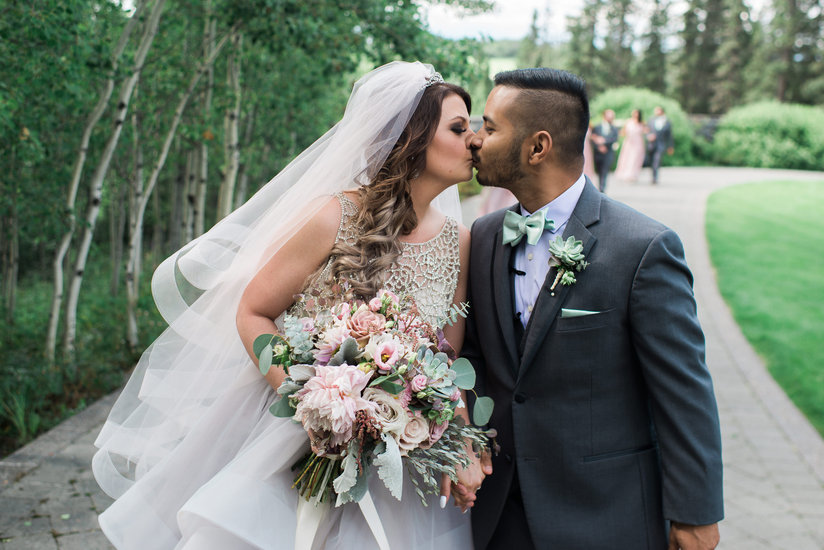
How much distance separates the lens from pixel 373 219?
2617mm

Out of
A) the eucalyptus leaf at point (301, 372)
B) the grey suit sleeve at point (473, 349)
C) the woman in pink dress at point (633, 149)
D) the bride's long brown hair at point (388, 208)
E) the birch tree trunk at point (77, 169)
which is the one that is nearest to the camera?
the eucalyptus leaf at point (301, 372)

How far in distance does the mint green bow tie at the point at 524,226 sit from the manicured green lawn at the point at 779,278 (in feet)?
18.1

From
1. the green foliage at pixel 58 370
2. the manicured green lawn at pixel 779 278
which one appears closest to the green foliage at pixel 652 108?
the manicured green lawn at pixel 779 278

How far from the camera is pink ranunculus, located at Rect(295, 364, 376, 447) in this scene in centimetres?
194

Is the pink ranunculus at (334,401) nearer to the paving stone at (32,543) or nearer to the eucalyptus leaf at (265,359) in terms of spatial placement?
the eucalyptus leaf at (265,359)

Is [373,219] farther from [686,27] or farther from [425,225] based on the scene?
[686,27]

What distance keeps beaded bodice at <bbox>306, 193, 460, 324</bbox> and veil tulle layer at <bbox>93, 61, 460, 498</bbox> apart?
17 centimetres

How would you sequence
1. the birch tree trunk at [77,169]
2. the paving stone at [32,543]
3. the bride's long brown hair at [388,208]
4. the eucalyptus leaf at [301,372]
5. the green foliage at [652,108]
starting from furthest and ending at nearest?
1. the green foliage at [652,108]
2. the birch tree trunk at [77,169]
3. the paving stone at [32,543]
4. the bride's long brown hair at [388,208]
5. the eucalyptus leaf at [301,372]

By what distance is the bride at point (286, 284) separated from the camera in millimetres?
2502

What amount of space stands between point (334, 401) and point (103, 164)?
203 inches

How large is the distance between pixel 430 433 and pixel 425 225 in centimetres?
99

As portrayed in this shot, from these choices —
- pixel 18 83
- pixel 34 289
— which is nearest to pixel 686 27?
pixel 34 289

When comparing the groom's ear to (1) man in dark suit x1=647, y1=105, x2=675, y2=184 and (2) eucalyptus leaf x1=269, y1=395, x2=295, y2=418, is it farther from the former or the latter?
(1) man in dark suit x1=647, y1=105, x2=675, y2=184

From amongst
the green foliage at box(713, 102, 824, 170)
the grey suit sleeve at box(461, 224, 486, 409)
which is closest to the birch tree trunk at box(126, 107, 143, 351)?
the grey suit sleeve at box(461, 224, 486, 409)
